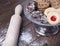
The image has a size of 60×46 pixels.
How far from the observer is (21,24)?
2.18 feet

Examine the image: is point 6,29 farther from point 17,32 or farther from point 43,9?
point 43,9

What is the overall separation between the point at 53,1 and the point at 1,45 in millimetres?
247

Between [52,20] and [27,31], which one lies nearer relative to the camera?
[52,20]

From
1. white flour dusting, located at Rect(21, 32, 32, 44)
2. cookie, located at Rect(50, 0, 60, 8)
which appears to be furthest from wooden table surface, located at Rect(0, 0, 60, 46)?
cookie, located at Rect(50, 0, 60, 8)

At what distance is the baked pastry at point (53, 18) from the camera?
20.7 inches

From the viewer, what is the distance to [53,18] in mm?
532

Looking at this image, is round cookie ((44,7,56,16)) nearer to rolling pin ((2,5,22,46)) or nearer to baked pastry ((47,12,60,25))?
baked pastry ((47,12,60,25))

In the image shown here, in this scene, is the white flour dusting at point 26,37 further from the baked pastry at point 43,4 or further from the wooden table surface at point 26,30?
the baked pastry at point 43,4

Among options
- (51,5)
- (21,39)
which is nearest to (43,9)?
(51,5)

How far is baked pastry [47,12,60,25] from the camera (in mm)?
525

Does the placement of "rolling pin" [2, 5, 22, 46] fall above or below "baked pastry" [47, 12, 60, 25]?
below

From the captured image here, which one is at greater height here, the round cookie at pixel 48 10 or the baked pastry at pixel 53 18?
the round cookie at pixel 48 10

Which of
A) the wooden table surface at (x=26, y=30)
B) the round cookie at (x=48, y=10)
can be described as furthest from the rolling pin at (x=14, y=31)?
the round cookie at (x=48, y=10)

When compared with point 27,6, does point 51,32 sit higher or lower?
lower
